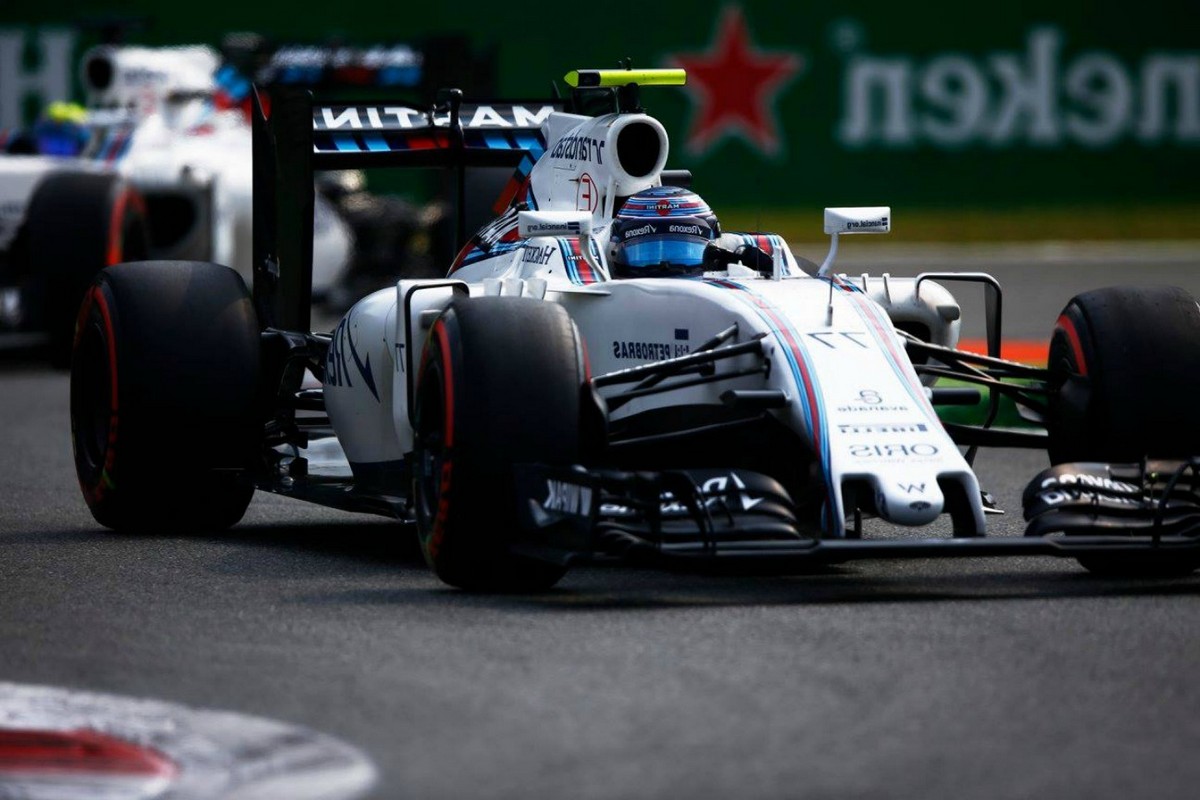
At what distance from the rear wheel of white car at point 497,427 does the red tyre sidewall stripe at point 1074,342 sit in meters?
1.74

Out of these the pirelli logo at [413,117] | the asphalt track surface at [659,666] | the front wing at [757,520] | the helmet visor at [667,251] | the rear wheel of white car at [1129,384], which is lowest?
the asphalt track surface at [659,666]

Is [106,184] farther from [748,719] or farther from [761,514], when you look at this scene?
[748,719]

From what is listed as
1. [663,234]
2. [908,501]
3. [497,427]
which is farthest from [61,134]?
[908,501]

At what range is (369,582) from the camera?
716 centimetres

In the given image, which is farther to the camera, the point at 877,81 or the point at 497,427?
the point at 877,81

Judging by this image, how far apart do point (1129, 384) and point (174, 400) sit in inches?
135

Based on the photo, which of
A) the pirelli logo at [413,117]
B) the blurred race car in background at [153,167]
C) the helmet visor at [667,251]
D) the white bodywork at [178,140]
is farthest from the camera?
the white bodywork at [178,140]

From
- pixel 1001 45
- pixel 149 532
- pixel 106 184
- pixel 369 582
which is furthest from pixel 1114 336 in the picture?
pixel 1001 45

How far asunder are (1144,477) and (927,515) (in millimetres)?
892

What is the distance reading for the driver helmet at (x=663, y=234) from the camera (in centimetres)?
795

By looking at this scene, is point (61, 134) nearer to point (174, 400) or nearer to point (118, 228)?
Answer: point (118, 228)

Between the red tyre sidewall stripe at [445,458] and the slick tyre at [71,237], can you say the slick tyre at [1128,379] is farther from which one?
the slick tyre at [71,237]

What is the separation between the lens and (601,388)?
7.59 metres

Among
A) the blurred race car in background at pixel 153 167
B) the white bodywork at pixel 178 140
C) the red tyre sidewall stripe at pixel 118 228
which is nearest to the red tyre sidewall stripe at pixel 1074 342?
the blurred race car in background at pixel 153 167
